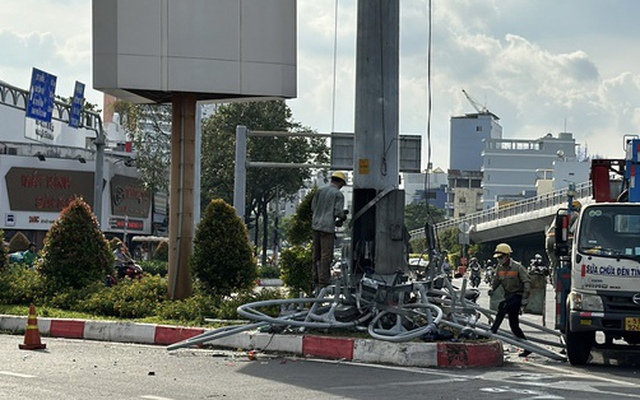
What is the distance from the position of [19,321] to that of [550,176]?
184871 millimetres

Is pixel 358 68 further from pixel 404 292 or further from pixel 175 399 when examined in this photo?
pixel 175 399

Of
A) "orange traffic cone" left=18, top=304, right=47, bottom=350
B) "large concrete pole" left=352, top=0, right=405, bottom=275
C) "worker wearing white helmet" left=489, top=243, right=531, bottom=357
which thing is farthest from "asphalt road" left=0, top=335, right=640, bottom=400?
"large concrete pole" left=352, top=0, right=405, bottom=275

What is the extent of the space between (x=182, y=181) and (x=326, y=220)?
14.9 ft

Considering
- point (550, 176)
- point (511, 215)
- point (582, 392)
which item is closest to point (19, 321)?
point (582, 392)

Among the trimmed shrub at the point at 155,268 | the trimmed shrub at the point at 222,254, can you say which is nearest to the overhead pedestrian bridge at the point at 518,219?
the trimmed shrub at the point at 155,268

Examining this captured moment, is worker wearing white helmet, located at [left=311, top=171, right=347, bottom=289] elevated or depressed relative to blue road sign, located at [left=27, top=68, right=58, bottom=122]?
depressed

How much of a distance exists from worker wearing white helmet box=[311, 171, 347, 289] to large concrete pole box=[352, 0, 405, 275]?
32cm

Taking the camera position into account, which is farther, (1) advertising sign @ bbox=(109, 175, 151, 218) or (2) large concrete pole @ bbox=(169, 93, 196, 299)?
(1) advertising sign @ bbox=(109, 175, 151, 218)

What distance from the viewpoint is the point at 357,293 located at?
15.7 metres

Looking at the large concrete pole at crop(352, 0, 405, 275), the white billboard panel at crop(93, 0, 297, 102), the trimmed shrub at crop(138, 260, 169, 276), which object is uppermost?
the white billboard panel at crop(93, 0, 297, 102)

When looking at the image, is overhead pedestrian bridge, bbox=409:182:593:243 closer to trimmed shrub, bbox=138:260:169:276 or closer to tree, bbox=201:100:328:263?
tree, bbox=201:100:328:263

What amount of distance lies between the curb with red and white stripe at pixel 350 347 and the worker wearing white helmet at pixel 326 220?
205 cm

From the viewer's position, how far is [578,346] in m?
15.2

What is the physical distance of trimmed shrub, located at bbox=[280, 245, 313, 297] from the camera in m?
23.7
